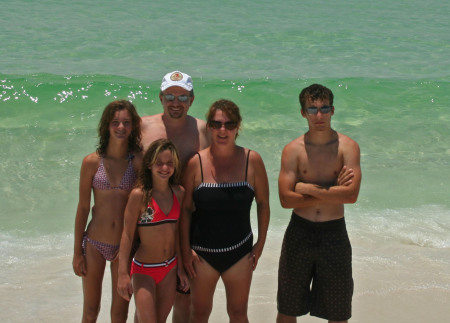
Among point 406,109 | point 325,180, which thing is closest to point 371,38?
point 406,109

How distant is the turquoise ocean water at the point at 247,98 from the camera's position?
5.77 meters

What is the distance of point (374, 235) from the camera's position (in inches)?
250

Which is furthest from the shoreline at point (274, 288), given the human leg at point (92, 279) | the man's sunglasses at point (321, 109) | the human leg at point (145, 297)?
the man's sunglasses at point (321, 109)

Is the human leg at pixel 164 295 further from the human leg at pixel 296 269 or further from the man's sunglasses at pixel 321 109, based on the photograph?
the man's sunglasses at pixel 321 109

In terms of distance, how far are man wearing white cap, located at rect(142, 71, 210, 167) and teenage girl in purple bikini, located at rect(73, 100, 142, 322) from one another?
0.71 feet

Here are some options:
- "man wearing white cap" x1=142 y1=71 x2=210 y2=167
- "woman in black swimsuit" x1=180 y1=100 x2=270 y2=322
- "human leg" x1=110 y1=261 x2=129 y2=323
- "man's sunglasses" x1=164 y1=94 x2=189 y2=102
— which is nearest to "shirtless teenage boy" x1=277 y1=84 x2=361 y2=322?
"woman in black swimsuit" x1=180 y1=100 x2=270 y2=322

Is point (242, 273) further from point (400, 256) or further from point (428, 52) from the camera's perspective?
point (428, 52)

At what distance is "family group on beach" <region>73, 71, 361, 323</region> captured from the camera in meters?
3.57

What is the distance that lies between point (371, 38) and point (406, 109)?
490 centimetres

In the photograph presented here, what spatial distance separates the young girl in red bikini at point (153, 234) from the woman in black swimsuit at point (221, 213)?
10 centimetres

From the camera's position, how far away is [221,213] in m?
3.59

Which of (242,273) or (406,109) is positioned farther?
(406,109)

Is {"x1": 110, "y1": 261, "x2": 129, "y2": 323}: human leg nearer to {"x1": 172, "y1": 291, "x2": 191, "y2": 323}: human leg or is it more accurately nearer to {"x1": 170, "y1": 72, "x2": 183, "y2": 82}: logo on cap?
{"x1": 172, "y1": 291, "x2": 191, "y2": 323}: human leg

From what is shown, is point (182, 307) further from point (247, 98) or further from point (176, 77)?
point (247, 98)
